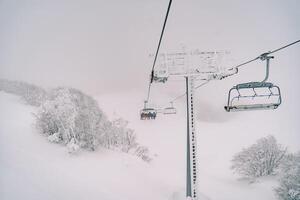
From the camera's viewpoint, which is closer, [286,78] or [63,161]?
[63,161]

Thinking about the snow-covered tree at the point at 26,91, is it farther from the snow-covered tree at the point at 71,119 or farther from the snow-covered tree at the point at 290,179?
the snow-covered tree at the point at 290,179

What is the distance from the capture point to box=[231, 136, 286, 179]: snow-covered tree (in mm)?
8508

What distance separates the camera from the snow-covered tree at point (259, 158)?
8508 mm

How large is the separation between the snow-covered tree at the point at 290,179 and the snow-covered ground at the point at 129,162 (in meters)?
0.30

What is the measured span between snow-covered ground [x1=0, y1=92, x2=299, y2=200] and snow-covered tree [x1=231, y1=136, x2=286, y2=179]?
17cm

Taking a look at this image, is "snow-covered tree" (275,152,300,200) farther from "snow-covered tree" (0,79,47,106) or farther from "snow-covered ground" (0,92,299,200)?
"snow-covered tree" (0,79,47,106)

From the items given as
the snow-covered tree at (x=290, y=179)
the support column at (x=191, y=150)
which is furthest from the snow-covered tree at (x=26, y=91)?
the snow-covered tree at (x=290, y=179)

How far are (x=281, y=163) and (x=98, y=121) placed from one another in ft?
16.0

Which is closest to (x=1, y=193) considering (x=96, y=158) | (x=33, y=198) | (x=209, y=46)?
(x=33, y=198)

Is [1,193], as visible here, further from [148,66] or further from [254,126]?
[254,126]

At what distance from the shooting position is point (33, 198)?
588cm

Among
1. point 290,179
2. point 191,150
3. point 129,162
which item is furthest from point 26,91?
point 290,179

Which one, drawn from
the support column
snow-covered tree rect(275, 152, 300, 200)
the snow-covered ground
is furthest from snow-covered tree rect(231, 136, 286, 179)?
the support column

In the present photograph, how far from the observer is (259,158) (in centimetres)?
870
